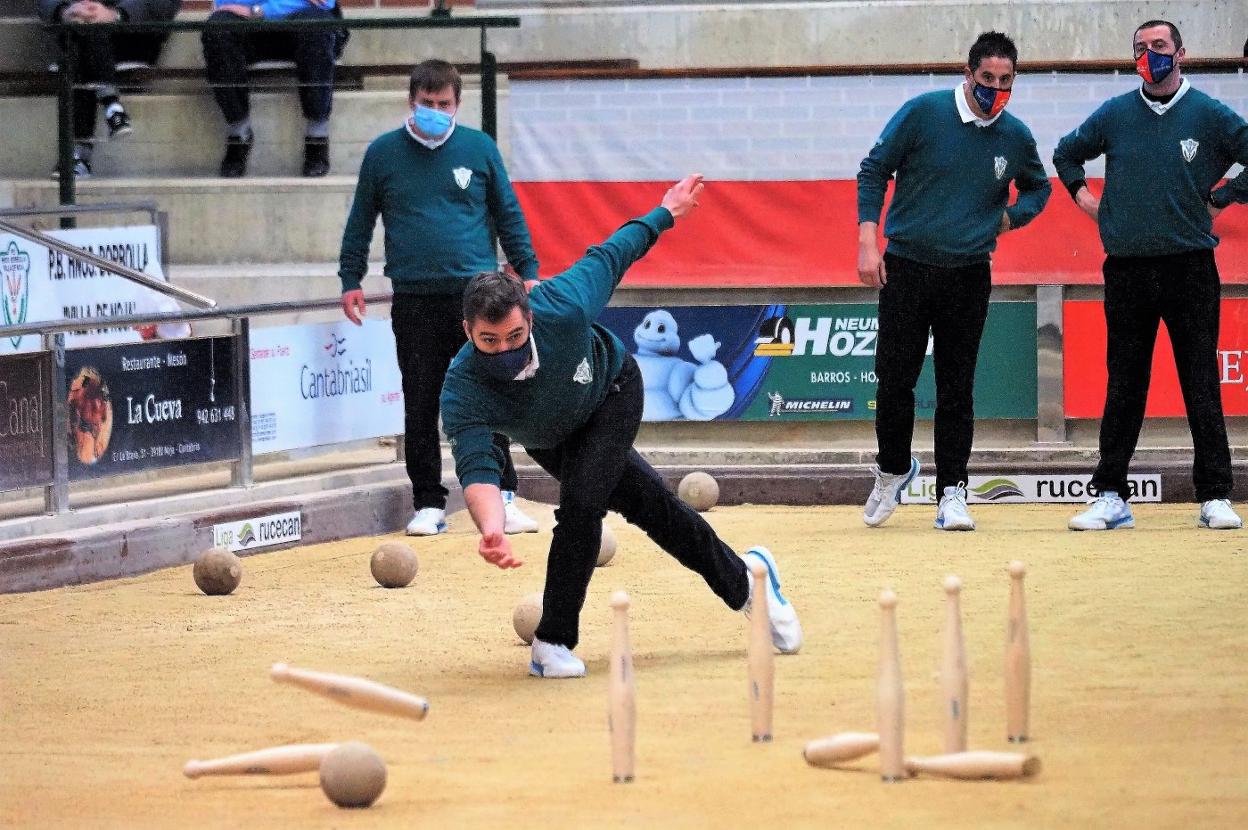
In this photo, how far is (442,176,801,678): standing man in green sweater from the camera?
6.96 metres

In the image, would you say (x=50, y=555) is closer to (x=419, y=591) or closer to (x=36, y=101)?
(x=419, y=591)

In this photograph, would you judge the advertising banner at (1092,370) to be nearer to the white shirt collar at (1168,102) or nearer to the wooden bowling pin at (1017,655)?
the white shirt collar at (1168,102)

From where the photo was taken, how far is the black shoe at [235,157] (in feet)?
51.1

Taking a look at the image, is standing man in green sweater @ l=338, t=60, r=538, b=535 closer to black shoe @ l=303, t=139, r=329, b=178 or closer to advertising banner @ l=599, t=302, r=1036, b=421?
advertising banner @ l=599, t=302, r=1036, b=421

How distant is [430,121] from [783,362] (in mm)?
3264

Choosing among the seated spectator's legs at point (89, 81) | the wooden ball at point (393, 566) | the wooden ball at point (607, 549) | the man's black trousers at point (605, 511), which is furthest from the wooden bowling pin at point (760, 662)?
the seated spectator's legs at point (89, 81)

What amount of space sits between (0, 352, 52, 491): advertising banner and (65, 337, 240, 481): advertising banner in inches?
5.9

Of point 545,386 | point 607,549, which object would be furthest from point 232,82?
point 545,386

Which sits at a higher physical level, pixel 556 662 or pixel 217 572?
pixel 556 662

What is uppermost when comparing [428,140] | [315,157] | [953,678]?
[428,140]

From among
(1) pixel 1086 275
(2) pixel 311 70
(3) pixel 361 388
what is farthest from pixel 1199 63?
(2) pixel 311 70

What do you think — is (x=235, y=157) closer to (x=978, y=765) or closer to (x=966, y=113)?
(x=966, y=113)

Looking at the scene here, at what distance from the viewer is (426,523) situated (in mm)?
11344

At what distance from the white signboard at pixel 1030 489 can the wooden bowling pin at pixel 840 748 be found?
20.8 feet
